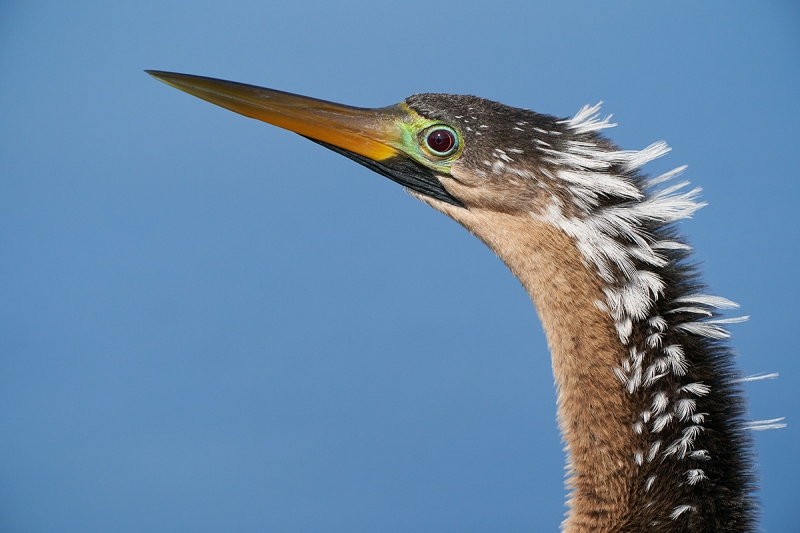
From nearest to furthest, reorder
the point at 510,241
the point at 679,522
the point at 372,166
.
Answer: the point at 679,522 → the point at 510,241 → the point at 372,166

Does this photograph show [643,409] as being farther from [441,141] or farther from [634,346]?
[441,141]

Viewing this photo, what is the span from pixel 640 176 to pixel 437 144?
74 cm

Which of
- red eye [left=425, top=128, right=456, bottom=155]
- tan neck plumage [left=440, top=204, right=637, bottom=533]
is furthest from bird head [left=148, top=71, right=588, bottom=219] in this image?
tan neck plumage [left=440, top=204, right=637, bottom=533]

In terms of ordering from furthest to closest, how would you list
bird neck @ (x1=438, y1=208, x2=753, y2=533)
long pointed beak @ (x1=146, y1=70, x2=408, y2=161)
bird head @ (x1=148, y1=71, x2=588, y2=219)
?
1. long pointed beak @ (x1=146, y1=70, x2=408, y2=161)
2. bird head @ (x1=148, y1=71, x2=588, y2=219)
3. bird neck @ (x1=438, y1=208, x2=753, y2=533)

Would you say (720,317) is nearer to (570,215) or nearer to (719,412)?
(719,412)

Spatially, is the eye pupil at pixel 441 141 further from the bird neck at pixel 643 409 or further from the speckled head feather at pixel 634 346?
the bird neck at pixel 643 409

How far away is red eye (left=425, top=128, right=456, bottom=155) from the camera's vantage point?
9.80 feet

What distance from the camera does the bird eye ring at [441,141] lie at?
9.79ft

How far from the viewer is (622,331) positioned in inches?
105

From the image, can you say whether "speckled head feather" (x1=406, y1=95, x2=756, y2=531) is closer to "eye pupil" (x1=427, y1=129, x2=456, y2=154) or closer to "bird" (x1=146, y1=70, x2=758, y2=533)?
"bird" (x1=146, y1=70, x2=758, y2=533)

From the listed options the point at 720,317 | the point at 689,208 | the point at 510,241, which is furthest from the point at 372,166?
the point at 720,317

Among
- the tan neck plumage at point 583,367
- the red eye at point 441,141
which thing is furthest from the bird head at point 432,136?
the tan neck plumage at point 583,367

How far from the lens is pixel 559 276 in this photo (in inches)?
107

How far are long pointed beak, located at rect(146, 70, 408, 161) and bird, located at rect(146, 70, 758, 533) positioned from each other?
0.43 meters
